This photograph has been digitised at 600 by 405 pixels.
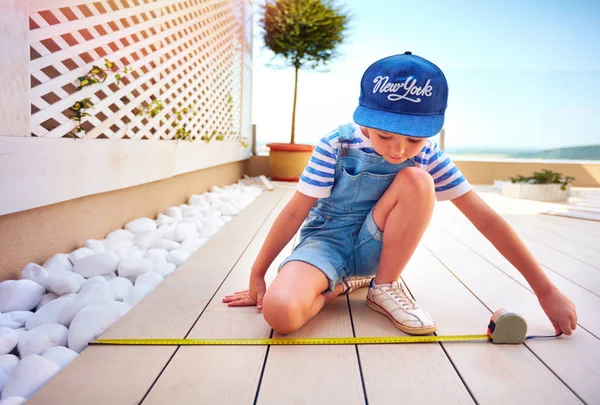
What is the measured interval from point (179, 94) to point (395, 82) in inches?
98.9

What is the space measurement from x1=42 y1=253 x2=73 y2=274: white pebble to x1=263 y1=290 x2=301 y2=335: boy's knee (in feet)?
3.01

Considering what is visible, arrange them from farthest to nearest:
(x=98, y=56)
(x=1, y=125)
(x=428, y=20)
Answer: (x=428, y=20), (x=98, y=56), (x=1, y=125)

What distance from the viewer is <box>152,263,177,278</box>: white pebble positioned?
67.1 inches

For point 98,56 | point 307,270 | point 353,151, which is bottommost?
point 307,270

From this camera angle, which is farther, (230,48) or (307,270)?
(230,48)

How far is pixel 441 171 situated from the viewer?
1.30 metres

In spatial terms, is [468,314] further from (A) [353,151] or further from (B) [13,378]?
(B) [13,378]

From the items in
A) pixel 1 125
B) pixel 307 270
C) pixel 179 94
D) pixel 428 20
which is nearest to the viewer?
pixel 307 270

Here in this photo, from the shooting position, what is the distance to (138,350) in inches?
41.4

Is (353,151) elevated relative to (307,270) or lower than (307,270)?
elevated

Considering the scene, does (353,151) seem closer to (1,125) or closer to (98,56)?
(1,125)

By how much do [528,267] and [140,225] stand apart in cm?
185

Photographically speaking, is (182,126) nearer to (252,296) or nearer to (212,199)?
(212,199)

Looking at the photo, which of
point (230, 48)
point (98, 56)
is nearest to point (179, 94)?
point (98, 56)
